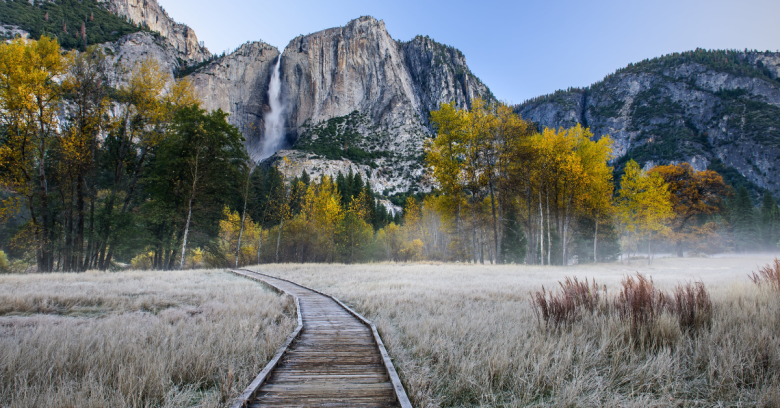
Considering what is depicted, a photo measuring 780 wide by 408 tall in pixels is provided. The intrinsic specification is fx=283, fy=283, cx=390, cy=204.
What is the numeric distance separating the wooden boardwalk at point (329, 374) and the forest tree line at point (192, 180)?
734 inches

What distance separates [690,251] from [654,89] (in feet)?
559

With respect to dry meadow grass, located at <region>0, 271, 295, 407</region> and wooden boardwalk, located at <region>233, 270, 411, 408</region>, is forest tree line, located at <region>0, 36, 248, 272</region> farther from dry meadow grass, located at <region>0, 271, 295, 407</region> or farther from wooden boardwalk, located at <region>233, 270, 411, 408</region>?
wooden boardwalk, located at <region>233, 270, 411, 408</region>

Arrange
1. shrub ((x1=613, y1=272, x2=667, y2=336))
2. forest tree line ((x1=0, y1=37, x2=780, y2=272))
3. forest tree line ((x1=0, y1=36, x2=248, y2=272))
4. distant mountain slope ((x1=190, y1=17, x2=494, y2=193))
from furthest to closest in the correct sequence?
distant mountain slope ((x1=190, y1=17, x2=494, y2=193))
forest tree line ((x1=0, y1=37, x2=780, y2=272))
forest tree line ((x1=0, y1=36, x2=248, y2=272))
shrub ((x1=613, y1=272, x2=667, y2=336))

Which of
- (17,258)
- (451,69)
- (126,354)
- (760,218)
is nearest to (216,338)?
(126,354)

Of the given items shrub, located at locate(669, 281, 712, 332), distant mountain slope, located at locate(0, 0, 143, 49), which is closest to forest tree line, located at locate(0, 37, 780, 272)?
shrub, located at locate(669, 281, 712, 332)

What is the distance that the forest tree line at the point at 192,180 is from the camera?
15.4 metres

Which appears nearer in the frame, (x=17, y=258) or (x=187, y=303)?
(x=187, y=303)

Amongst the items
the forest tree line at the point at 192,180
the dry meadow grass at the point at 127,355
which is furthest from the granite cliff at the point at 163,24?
the dry meadow grass at the point at 127,355

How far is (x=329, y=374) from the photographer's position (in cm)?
351

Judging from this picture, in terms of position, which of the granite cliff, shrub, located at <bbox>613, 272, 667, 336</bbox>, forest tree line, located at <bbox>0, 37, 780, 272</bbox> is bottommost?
shrub, located at <bbox>613, 272, 667, 336</bbox>

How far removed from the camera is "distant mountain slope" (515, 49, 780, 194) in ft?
390

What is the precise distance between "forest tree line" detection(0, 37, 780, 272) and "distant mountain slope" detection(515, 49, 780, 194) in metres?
103

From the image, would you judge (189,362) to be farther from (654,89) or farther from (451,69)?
(654,89)

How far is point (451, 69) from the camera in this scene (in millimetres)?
Answer: 162375
